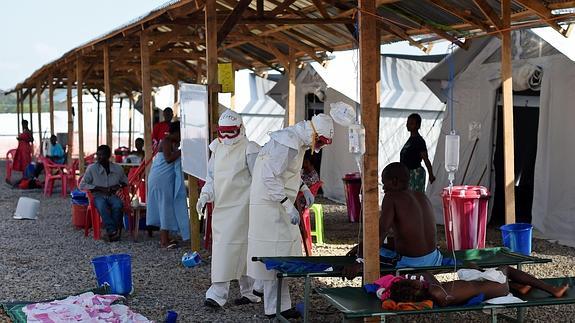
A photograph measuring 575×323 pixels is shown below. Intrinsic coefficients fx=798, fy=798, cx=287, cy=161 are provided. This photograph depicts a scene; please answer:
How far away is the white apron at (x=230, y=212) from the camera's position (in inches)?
239

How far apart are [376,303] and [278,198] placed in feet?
4.34

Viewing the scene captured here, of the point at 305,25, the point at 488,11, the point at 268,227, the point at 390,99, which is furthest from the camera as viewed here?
the point at 390,99

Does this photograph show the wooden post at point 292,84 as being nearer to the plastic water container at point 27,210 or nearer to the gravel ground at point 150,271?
the gravel ground at point 150,271

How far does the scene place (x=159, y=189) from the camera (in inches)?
351

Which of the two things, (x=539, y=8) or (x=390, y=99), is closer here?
(x=539, y=8)

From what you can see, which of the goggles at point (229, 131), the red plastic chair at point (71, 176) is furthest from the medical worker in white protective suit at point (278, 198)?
the red plastic chair at point (71, 176)

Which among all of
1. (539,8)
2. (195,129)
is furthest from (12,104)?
(539,8)

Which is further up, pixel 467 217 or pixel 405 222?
pixel 405 222

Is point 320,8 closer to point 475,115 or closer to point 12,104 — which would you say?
point 475,115

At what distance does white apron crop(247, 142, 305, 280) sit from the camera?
574 cm

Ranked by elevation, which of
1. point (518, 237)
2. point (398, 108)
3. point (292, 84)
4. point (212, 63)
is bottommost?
point (518, 237)

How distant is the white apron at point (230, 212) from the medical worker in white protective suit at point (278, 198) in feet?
0.90

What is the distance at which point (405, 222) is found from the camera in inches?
211

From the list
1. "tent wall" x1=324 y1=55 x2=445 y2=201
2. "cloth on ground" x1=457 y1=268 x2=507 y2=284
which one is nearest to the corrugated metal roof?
"tent wall" x1=324 y1=55 x2=445 y2=201
